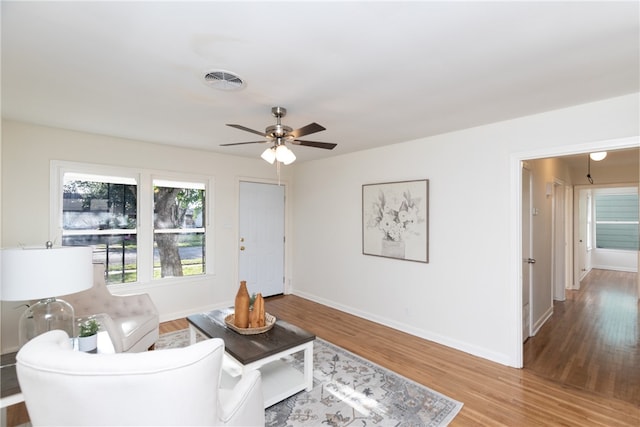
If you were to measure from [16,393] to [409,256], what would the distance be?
357 centimetres

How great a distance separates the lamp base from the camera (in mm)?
1819

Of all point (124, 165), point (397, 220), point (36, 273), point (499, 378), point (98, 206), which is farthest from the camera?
point (397, 220)

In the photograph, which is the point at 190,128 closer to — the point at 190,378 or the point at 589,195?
the point at 190,378

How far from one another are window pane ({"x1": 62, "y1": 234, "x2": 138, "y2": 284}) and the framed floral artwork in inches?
125

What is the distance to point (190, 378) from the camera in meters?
1.05

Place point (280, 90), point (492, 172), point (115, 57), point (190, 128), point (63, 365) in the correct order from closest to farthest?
point (63, 365) → point (115, 57) → point (280, 90) → point (492, 172) → point (190, 128)

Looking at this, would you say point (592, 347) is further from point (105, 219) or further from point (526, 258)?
point (105, 219)

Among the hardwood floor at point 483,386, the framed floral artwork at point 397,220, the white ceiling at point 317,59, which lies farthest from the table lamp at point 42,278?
the framed floral artwork at point 397,220

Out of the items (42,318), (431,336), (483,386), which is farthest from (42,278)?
(431,336)

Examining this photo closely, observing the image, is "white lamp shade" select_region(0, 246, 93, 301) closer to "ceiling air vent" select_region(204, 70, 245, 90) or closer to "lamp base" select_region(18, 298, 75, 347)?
"lamp base" select_region(18, 298, 75, 347)

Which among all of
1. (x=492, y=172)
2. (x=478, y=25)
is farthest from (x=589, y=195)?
(x=478, y=25)

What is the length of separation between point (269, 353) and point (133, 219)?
292 centimetres

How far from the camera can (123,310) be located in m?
2.99

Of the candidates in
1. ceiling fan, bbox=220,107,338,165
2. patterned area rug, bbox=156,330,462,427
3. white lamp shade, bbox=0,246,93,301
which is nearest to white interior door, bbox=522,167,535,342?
patterned area rug, bbox=156,330,462,427
